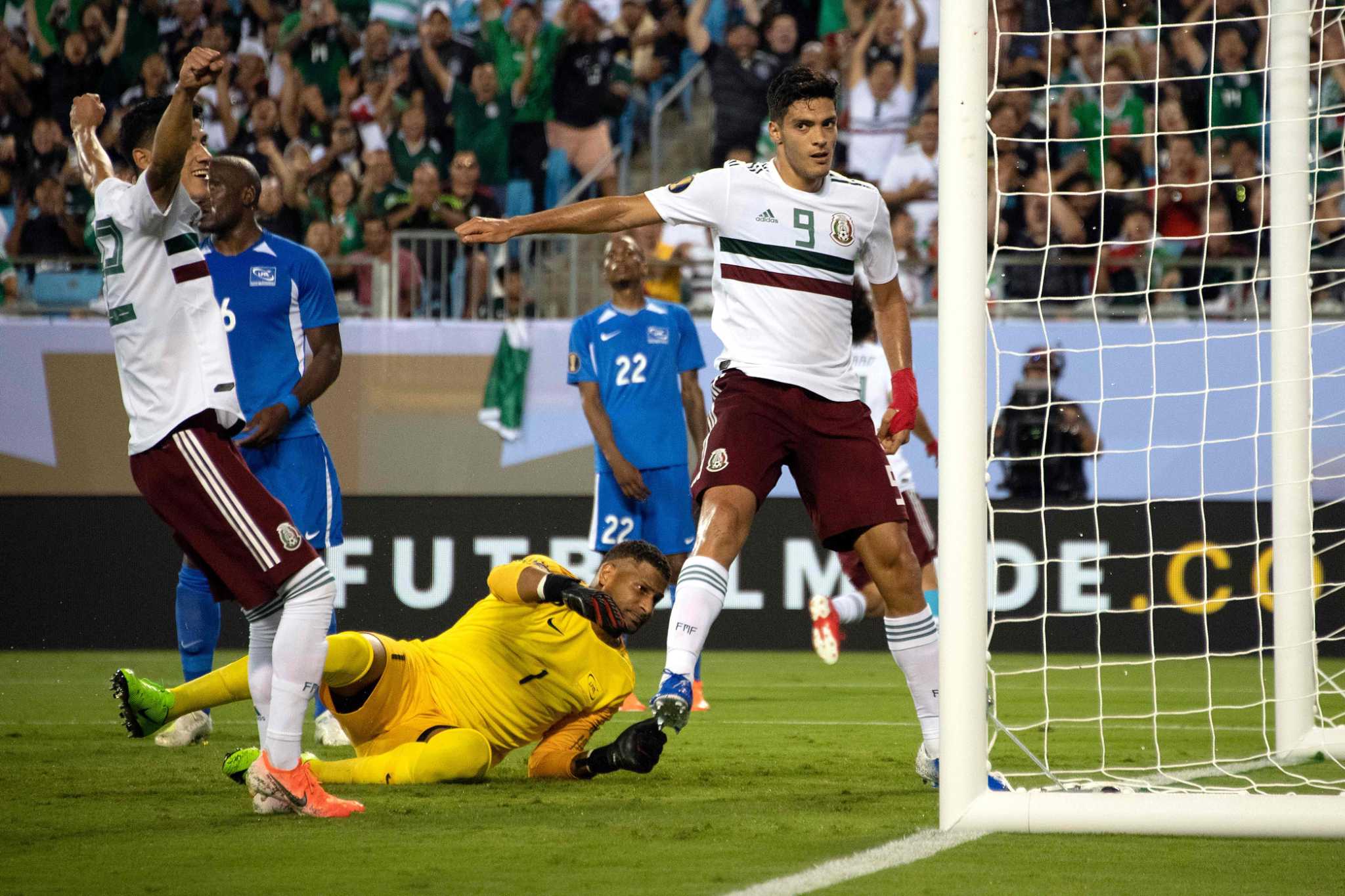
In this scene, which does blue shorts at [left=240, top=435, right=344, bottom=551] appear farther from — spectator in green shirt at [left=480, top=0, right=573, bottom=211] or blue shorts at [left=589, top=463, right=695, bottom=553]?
spectator in green shirt at [left=480, top=0, right=573, bottom=211]

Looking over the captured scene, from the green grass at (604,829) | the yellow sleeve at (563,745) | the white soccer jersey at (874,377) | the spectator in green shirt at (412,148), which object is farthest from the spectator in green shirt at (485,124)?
the yellow sleeve at (563,745)

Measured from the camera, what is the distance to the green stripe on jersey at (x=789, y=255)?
475 centimetres

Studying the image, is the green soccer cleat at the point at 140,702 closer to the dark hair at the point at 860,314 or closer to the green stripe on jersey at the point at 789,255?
the green stripe on jersey at the point at 789,255

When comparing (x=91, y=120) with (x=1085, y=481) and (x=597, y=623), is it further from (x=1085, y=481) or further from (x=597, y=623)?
(x=1085, y=481)

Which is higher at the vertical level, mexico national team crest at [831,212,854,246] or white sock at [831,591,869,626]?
mexico national team crest at [831,212,854,246]

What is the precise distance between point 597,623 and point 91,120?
2.10 meters

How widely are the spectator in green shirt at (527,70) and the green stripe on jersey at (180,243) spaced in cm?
863

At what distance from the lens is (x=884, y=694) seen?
817cm

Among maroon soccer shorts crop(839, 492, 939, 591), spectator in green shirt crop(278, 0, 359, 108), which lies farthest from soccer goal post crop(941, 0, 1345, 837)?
spectator in green shirt crop(278, 0, 359, 108)

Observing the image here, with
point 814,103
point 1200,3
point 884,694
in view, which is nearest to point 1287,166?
point 814,103

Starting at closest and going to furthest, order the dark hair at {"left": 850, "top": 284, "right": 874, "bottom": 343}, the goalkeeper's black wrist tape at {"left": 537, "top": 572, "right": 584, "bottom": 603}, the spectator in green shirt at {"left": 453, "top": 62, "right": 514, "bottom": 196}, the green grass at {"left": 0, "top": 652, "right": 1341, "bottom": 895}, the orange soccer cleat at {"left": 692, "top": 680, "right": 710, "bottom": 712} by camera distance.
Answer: the green grass at {"left": 0, "top": 652, "right": 1341, "bottom": 895} < the goalkeeper's black wrist tape at {"left": 537, "top": 572, "right": 584, "bottom": 603} < the orange soccer cleat at {"left": 692, "top": 680, "right": 710, "bottom": 712} < the dark hair at {"left": 850, "top": 284, "right": 874, "bottom": 343} < the spectator in green shirt at {"left": 453, "top": 62, "right": 514, "bottom": 196}

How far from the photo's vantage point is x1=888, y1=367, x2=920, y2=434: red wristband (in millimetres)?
4801

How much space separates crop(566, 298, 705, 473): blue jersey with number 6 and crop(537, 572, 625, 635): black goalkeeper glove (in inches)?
130

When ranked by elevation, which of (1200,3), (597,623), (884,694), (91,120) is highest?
(1200,3)
